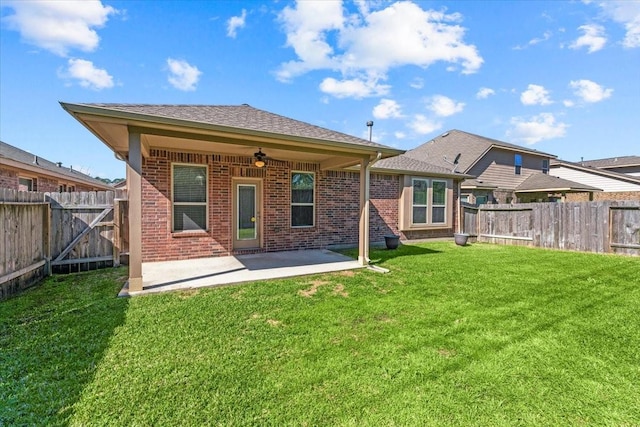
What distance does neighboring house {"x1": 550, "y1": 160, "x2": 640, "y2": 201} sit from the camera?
19438 mm

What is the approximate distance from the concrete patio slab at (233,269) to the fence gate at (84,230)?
3.20 ft

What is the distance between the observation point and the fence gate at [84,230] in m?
6.45

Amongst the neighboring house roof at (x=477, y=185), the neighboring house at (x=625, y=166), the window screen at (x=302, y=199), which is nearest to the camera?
the window screen at (x=302, y=199)

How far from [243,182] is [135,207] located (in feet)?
12.0

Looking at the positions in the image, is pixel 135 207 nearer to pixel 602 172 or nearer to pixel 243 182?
pixel 243 182

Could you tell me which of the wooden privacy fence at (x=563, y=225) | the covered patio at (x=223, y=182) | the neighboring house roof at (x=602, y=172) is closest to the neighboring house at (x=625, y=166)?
the neighboring house roof at (x=602, y=172)

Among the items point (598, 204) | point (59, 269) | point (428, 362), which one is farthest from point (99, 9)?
point (598, 204)

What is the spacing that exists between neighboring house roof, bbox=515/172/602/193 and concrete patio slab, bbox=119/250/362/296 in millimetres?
16251

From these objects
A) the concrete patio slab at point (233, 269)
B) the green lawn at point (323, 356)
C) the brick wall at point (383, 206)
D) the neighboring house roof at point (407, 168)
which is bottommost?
the green lawn at point (323, 356)

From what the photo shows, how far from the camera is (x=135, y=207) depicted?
4.88 metres

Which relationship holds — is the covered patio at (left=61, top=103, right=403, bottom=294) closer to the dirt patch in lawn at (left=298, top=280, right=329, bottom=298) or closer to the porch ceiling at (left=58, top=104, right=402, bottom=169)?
the porch ceiling at (left=58, top=104, right=402, bottom=169)

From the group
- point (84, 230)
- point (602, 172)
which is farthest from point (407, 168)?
point (602, 172)

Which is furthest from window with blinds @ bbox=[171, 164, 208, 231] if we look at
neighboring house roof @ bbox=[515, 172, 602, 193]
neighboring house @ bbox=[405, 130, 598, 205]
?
neighboring house roof @ bbox=[515, 172, 602, 193]

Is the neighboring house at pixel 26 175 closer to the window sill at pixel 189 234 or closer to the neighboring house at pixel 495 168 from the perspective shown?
the window sill at pixel 189 234
